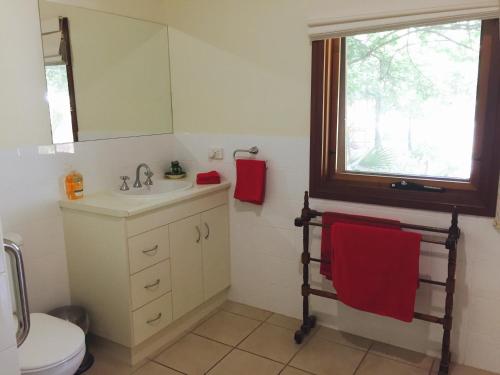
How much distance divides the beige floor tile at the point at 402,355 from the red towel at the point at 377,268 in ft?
0.98

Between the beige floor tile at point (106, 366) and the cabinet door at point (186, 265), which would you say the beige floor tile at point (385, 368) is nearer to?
the cabinet door at point (186, 265)

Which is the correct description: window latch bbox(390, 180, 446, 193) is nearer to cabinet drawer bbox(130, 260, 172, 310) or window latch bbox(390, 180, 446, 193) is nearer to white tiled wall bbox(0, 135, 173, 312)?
cabinet drawer bbox(130, 260, 172, 310)

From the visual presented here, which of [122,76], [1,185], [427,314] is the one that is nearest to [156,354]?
[1,185]

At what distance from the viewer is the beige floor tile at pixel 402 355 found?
2.30 meters

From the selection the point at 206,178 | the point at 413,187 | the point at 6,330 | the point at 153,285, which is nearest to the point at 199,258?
the point at 153,285

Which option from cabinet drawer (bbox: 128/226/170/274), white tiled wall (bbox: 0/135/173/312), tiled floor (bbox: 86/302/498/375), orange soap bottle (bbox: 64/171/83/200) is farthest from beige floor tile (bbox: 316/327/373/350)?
orange soap bottle (bbox: 64/171/83/200)

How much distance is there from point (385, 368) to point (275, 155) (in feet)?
4.33

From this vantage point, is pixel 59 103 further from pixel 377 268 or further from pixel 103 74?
pixel 377 268

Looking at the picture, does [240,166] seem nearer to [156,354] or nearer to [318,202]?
[318,202]

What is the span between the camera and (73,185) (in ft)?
7.78

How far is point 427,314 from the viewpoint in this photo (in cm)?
230

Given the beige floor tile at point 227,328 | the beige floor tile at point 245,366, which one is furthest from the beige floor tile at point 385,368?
the beige floor tile at point 227,328

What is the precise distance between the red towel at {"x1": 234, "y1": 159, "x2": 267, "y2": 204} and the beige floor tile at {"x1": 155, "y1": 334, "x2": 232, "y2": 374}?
0.88 meters

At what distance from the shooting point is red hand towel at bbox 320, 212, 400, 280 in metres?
2.31
